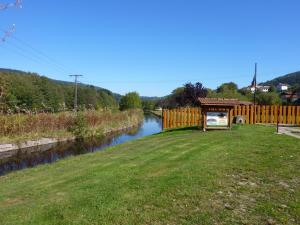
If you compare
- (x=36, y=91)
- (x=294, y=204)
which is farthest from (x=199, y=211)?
(x=36, y=91)

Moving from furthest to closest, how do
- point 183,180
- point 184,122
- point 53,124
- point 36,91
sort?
point 36,91 → point 53,124 → point 184,122 → point 183,180

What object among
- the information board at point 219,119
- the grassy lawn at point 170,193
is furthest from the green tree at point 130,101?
the grassy lawn at point 170,193

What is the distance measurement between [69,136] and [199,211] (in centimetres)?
2602

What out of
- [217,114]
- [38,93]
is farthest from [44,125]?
[38,93]

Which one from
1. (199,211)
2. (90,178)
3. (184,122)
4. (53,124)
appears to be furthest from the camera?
(53,124)

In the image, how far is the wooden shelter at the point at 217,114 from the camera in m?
18.5

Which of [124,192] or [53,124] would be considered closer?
[124,192]

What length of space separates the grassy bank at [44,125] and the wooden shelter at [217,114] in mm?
12601

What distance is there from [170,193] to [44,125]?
24389mm

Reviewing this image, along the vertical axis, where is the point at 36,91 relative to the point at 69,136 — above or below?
above

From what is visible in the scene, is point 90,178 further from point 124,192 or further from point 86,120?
point 86,120

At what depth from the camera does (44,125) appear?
2883 centimetres

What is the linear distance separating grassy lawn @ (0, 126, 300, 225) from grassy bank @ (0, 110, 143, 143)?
55.5 feet

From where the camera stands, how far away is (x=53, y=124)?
3000 cm
